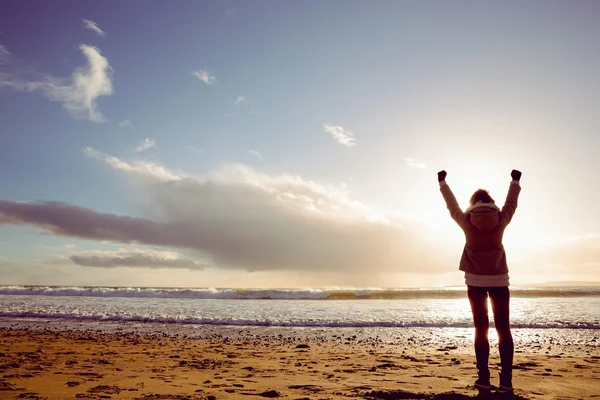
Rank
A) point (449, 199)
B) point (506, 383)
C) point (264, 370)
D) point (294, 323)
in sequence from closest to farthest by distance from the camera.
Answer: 1. point (506, 383)
2. point (449, 199)
3. point (264, 370)
4. point (294, 323)

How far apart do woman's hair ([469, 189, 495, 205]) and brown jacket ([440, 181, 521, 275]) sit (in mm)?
169

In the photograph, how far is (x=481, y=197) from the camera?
5480mm

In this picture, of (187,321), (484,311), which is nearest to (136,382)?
(484,311)

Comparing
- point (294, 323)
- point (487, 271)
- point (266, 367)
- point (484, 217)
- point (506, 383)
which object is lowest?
point (294, 323)

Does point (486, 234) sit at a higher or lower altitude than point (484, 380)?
higher

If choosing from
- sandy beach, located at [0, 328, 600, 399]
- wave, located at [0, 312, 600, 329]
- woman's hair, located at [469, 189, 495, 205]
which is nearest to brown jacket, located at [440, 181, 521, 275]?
woman's hair, located at [469, 189, 495, 205]

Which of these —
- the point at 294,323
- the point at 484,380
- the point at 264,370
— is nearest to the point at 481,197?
the point at 484,380

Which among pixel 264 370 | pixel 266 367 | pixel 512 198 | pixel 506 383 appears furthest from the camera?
pixel 266 367

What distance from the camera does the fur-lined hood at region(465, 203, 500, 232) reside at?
204 inches

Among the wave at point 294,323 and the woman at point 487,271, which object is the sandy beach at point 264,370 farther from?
the wave at point 294,323

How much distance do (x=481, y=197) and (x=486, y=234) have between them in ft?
1.79

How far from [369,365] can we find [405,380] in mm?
1534

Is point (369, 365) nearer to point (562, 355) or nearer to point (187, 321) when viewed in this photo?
point (562, 355)

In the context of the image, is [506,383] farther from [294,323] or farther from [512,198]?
[294,323]
